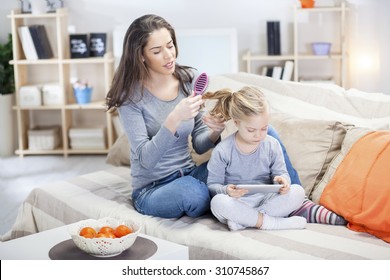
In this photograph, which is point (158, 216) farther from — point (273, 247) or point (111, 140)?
point (111, 140)

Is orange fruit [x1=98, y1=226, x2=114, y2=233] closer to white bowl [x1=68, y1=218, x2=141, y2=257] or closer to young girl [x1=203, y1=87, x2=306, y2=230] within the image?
white bowl [x1=68, y1=218, x2=141, y2=257]

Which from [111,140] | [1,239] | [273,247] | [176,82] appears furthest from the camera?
[111,140]

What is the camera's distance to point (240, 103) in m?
1.70

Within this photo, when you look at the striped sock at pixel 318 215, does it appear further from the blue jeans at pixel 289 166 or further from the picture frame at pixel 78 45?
the picture frame at pixel 78 45

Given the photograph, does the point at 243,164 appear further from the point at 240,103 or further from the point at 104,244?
the point at 104,244

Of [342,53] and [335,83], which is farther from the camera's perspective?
[335,83]

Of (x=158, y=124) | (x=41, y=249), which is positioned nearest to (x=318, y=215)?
(x=158, y=124)

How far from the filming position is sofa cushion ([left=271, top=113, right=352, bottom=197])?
189cm

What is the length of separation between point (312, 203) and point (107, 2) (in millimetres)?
711

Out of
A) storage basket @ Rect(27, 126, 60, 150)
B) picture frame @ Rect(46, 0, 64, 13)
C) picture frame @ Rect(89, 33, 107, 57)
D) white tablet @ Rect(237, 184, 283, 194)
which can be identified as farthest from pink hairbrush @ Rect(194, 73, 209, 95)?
picture frame @ Rect(89, 33, 107, 57)

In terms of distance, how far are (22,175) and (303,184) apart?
0.96 meters

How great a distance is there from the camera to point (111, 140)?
140 inches
